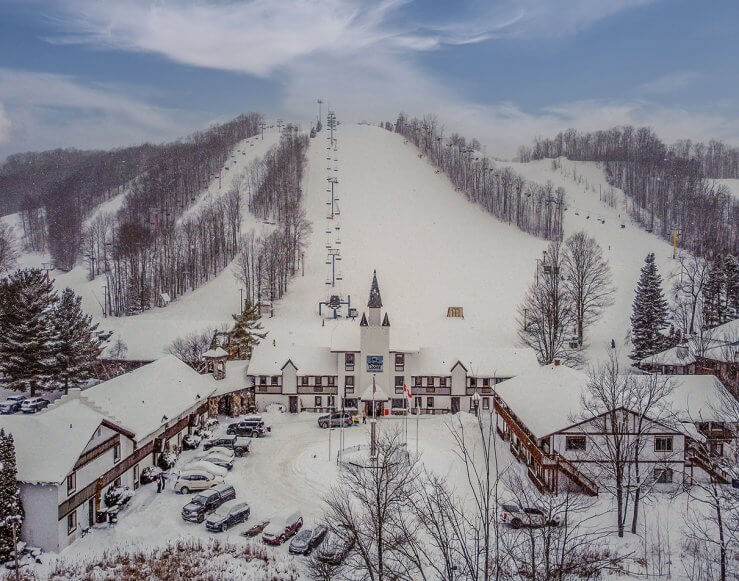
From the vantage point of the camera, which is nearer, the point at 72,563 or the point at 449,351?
the point at 72,563

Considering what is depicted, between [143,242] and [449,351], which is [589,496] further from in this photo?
[143,242]

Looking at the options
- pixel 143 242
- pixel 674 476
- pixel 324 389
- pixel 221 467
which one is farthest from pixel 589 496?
pixel 143 242

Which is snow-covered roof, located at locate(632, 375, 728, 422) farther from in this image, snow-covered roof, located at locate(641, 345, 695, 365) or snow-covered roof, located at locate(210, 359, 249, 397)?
snow-covered roof, located at locate(210, 359, 249, 397)

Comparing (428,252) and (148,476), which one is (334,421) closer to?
(148,476)

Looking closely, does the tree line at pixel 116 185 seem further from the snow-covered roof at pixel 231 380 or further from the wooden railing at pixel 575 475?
the wooden railing at pixel 575 475

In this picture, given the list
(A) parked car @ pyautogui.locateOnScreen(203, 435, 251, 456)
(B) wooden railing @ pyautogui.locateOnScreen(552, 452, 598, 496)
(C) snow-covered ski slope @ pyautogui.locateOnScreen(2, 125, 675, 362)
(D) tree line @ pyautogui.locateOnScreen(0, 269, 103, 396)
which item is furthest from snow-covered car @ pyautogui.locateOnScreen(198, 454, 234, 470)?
(B) wooden railing @ pyautogui.locateOnScreen(552, 452, 598, 496)

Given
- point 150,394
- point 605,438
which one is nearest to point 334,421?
point 150,394
